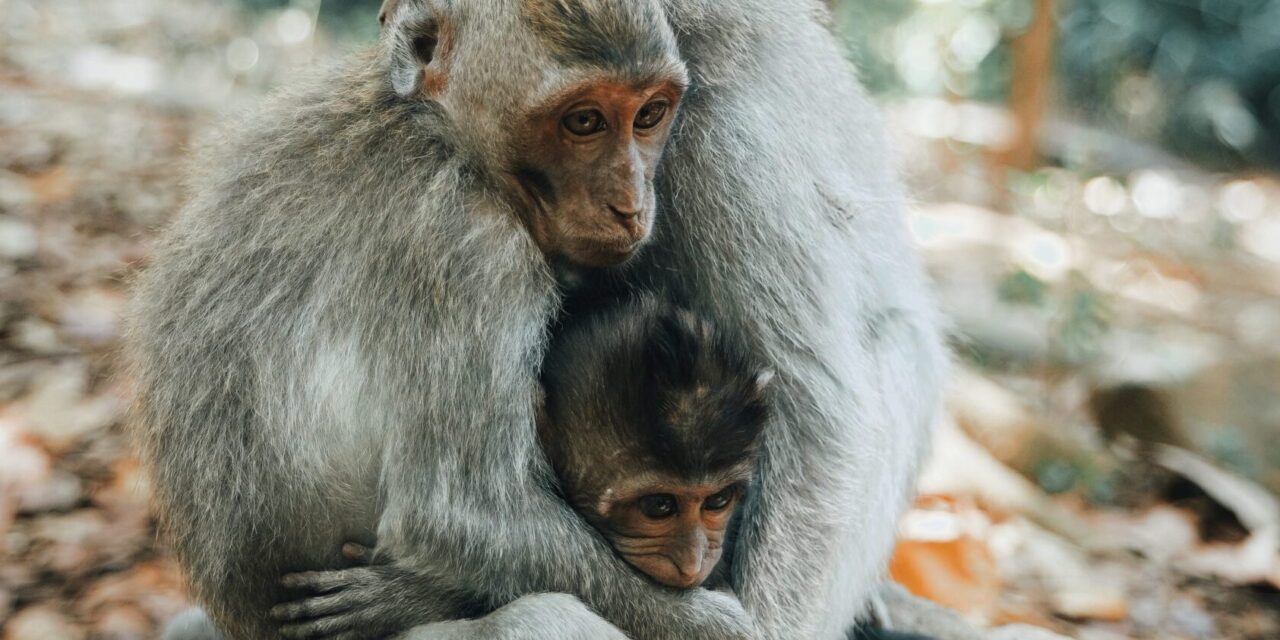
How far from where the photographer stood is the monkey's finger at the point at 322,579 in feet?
10.3

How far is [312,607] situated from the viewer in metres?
3.14

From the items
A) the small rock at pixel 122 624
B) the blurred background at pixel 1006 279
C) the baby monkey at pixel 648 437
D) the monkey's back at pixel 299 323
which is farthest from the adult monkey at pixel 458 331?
the small rock at pixel 122 624

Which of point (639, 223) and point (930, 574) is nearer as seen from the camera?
point (639, 223)

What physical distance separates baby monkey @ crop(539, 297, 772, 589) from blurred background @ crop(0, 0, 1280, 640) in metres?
1.50

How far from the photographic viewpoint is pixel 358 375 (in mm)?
3166

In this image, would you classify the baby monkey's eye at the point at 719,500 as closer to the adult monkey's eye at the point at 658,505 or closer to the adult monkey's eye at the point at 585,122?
the adult monkey's eye at the point at 658,505

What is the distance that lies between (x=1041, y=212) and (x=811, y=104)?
7818 mm

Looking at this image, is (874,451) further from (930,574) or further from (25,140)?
(25,140)

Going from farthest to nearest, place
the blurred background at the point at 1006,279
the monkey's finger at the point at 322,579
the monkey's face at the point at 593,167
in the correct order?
the blurred background at the point at 1006,279, the monkey's finger at the point at 322,579, the monkey's face at the point at 593,167

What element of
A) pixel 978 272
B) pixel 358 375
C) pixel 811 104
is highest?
pixel 978 272

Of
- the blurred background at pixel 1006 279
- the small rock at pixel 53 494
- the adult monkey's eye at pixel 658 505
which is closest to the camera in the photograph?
the adult monkey's eye at pixel 658 505

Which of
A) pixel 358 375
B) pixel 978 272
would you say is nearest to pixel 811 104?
pixel 358 375

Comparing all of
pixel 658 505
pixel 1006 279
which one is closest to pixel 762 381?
pixel 658 505

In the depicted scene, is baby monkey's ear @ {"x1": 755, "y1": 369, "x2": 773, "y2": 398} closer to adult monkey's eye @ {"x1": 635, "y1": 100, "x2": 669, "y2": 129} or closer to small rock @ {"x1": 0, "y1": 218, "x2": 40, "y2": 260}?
adult monkey's eye @ {"x1": 635, "y1": 100, "x2": 669, "y2": 129}
